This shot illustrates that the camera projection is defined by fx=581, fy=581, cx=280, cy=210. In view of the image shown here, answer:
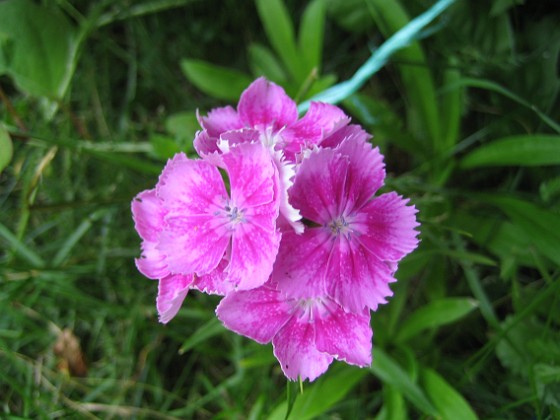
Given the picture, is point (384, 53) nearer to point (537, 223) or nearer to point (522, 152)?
point (522, 152)

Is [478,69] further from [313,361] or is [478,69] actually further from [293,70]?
[313,361]

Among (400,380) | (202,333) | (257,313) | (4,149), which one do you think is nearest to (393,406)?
(400,380)

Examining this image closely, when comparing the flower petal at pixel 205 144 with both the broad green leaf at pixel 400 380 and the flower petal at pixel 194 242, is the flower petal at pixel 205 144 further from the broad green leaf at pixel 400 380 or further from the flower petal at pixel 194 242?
the broad green leaf at pixel 400 380

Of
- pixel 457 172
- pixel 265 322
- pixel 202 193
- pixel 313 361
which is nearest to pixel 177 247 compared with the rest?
pixel 202 193

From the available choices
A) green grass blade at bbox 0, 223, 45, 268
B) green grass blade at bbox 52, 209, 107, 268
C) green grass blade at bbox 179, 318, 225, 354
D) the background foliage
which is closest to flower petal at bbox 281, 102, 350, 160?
the background foliage

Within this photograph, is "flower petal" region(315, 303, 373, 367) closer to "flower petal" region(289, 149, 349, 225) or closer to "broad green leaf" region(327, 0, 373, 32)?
"flower petal" region(289, 149, 349, 225)

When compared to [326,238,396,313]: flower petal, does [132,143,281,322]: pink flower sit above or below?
above
